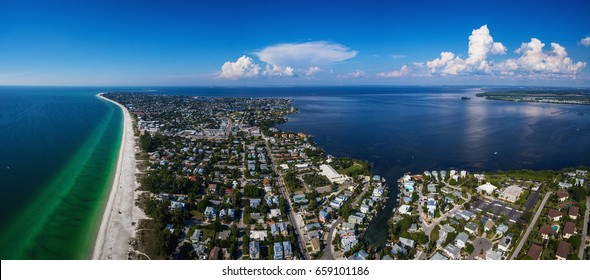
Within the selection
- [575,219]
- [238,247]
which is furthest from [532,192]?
[238,247]

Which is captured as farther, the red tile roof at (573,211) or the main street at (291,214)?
the red tile roof at (573,211)

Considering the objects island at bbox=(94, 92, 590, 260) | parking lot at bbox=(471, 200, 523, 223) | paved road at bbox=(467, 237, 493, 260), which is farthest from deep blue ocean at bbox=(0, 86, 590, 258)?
parking lot at bbox=(471, 200, 523, 223)

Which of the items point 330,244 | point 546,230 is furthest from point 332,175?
point 546,230

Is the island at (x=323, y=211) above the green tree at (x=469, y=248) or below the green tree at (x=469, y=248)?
above

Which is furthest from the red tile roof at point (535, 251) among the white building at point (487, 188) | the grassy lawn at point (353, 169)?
the grassy lawn at point (353, 169)

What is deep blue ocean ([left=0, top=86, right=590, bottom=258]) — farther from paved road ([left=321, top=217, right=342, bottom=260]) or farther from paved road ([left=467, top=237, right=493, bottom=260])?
paved road ([left=467, top=237, right=493, bottom=260])

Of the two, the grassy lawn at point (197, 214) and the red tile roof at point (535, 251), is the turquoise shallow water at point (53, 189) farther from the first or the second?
the red tile roof at point (535, 251)

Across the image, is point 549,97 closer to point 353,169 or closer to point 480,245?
point 353,169
